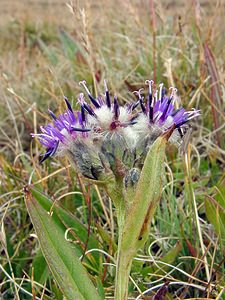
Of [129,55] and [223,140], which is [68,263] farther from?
[129,55]

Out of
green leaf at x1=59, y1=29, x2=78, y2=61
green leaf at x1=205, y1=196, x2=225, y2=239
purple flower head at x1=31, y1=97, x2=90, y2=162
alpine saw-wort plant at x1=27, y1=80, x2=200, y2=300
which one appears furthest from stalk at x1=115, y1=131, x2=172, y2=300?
green leaf at x1=59, y1=29, x2=78, y2=61

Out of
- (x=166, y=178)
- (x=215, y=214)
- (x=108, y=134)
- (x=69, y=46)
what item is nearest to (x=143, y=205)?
(x=108, y=134)

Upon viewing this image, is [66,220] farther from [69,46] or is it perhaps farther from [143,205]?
[69,46]

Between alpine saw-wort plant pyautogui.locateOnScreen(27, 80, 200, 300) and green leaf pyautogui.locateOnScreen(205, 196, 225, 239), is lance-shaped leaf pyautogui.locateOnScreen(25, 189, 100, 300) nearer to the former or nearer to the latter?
alpine saw-wort plant pyautogui.locateOnScreen(27, 80, 200, 300)

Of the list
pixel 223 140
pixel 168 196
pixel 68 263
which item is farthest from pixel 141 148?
pixel 223 140

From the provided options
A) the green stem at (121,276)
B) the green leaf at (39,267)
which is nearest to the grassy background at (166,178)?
the green leaf at (39,267)

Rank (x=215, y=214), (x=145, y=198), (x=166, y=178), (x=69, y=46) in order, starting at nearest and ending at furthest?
(x=145, y=198) < (x=215, y=214) < (x=166, y=178) < (x=69, y=46)

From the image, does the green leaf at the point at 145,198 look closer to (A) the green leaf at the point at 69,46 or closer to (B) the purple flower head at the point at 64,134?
(B) the purple flower head at the point at 64,134
